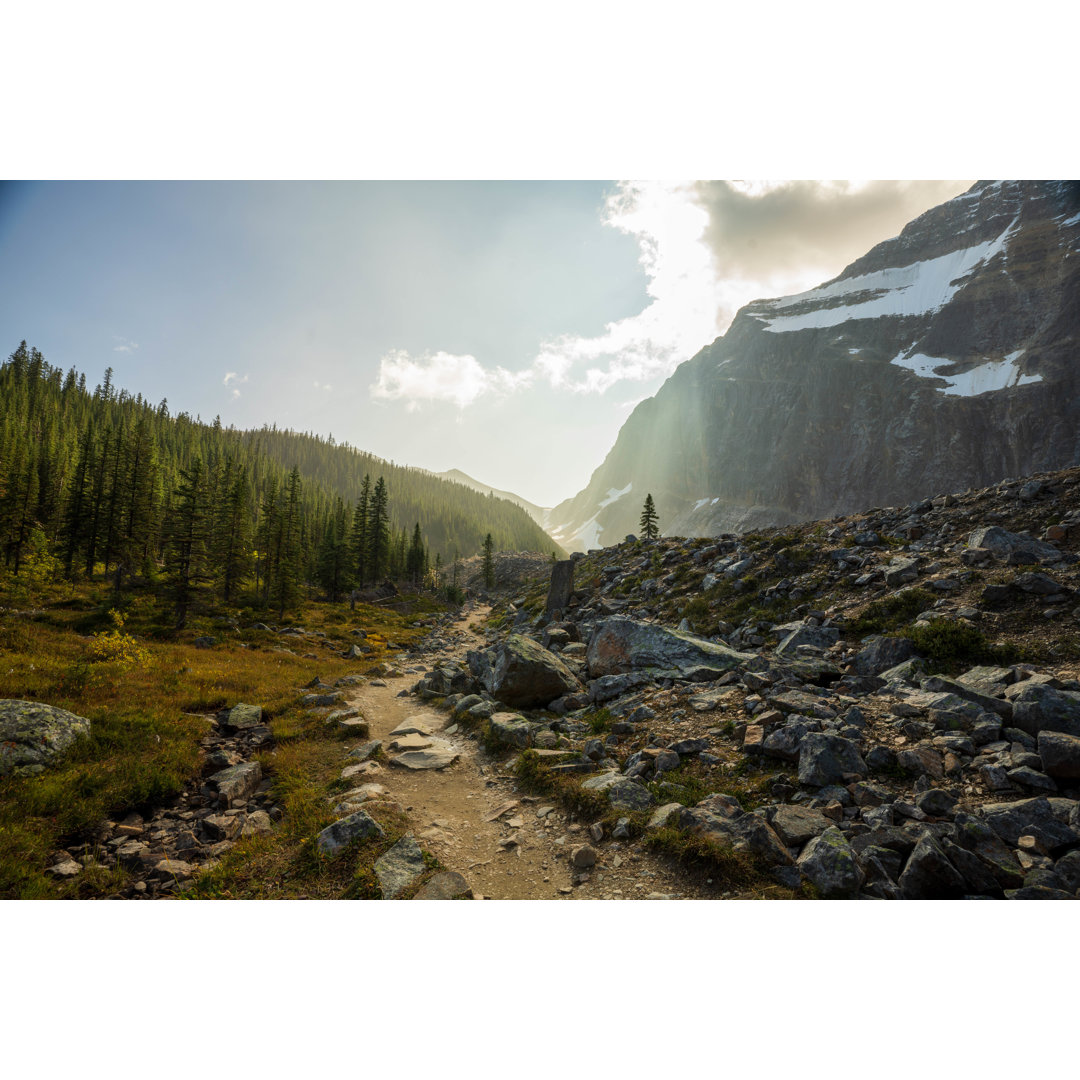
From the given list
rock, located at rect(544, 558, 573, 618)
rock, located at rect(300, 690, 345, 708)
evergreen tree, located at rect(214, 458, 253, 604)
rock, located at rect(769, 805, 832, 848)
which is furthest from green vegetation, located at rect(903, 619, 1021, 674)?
evergreen tree, located at rect(214, 458, 253, 604)

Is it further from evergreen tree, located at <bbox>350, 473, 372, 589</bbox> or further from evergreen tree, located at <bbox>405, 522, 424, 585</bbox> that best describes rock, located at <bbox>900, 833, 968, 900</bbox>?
evergreen tree, located at <bbox>405, 522, 424, 585</bbox>

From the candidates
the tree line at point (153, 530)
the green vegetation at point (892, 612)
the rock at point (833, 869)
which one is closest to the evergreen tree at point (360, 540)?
the tree line at point (153, 530)

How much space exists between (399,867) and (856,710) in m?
8.46

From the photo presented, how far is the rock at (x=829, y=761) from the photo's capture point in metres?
7.12

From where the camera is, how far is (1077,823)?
215 inches

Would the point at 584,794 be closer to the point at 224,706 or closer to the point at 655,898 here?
the point at 655,898

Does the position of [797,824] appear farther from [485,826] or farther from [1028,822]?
[485,826]

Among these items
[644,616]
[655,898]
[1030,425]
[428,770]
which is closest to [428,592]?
[644,616]

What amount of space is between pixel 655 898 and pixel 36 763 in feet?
37.8

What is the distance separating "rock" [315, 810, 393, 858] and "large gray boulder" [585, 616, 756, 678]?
8609mm

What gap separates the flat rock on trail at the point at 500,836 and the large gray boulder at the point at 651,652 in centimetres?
493

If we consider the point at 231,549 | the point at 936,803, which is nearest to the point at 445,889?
the point at 936,803

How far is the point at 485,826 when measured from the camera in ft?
27.1

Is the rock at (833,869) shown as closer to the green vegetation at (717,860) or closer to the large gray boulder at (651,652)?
the green vegetation at (717,860)
